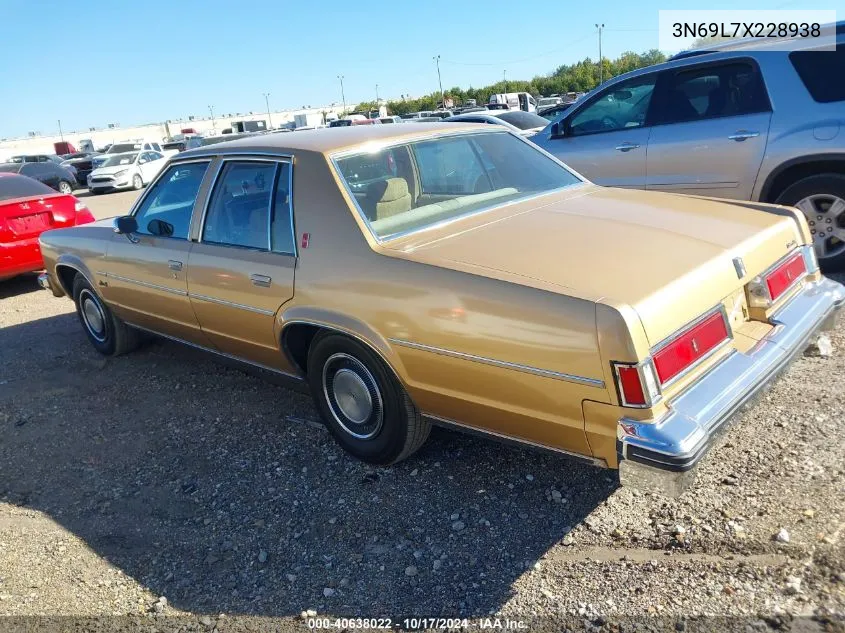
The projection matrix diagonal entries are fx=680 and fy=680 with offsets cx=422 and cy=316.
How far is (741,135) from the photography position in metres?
5.60

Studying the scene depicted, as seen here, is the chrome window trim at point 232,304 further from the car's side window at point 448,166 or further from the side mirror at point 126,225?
the car's side window at point 448,166

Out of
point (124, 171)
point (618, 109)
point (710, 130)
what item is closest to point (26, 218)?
point (618, 109)

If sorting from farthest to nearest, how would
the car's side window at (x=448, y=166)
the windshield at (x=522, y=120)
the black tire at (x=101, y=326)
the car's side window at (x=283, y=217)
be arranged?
the windshield at (x=522, y=120) → the black tire at (x=101, y=326) → the car's side window at (x=448, y=166) → the car's side window at (x=283, y=217)

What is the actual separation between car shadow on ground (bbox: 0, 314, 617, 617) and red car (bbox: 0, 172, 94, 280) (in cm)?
383

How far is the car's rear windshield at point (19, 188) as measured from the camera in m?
8.23

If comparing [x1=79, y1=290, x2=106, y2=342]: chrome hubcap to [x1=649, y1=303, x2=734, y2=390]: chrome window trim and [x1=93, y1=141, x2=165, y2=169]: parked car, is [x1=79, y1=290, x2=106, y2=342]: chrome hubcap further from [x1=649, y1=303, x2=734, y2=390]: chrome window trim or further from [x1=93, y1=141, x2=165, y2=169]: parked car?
[x1=93, y1=141, x2=165, y2=169]: parked car

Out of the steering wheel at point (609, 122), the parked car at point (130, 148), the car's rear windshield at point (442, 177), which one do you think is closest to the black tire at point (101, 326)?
the car's rear windshield at point (442, 177)

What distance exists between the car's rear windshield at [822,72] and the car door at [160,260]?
4.58 meters

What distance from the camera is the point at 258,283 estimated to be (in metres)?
3.59

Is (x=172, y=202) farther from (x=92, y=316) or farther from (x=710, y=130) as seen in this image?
(x=710, y=130)

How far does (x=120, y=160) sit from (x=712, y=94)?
73.6 ft

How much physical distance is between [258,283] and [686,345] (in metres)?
2.16

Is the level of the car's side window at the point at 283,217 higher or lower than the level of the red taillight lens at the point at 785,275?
higher

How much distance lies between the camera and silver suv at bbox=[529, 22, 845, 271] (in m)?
5.25
